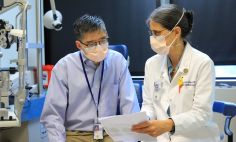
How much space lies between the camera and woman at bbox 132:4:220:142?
5.11 feet

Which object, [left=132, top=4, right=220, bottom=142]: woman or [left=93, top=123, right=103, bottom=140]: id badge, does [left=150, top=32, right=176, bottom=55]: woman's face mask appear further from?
[left=93, top=123, right=103, bottom=140]: id badge

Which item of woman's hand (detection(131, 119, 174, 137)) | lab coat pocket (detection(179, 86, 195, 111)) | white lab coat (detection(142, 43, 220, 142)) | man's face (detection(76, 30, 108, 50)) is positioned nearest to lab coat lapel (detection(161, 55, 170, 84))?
white lab coat (detection(142, 43, 220, 142))

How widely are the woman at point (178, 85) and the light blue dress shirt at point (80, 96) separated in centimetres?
19

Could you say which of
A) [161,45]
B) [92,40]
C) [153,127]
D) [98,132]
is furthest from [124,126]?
[92,40]

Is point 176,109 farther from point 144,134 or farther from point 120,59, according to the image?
point 120,59

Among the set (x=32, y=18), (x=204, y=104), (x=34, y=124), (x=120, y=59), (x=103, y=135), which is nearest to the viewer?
(x=204, y=104)

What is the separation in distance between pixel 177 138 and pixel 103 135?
0.43 metres

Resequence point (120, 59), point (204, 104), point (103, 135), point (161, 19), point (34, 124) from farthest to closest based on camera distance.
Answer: point (34, 124) → point (120, 59) → point (103, 135) → point (161, 19) → point (204, 104)

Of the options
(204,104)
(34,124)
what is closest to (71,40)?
(34,124)

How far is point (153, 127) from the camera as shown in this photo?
1509 mm

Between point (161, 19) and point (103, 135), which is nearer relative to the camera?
point (161, 19)

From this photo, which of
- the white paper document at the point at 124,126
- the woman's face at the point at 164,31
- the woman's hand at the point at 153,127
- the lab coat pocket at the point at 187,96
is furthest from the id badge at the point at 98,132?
the woman's face at the point at 164,31

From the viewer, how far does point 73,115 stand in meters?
1.85

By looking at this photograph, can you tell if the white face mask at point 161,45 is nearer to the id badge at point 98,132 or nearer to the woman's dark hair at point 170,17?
the woman's dark hair at point 170,17
